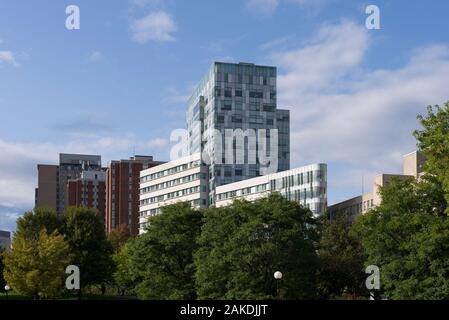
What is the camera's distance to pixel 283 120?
199875mm

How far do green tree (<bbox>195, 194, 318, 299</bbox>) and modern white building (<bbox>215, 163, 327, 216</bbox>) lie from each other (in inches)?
2947

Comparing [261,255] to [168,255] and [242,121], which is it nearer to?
[168,255]

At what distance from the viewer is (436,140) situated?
45.8 meters

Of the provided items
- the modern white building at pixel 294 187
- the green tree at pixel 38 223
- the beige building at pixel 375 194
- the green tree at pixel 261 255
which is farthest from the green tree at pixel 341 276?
the modern white building at pixel 294 187

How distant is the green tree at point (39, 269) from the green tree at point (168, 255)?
1051 cm

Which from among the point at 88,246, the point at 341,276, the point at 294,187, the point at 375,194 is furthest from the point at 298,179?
the point at 341,276

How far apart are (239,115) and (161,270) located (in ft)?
414

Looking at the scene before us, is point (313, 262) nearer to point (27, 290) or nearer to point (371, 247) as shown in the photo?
point (371, 247)

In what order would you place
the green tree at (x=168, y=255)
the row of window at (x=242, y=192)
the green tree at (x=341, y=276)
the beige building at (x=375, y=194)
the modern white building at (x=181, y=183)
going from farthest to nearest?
1. the modern white building at (x=181, y=183)
2. the row of window at (x=242, y=192)
3. the beige building at (x=375, y=194)
4. the green tree at (x=341, y=276)
5. the green tree at (x=168, y=255)

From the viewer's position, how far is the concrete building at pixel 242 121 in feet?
616

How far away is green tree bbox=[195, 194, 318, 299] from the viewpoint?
192 feet

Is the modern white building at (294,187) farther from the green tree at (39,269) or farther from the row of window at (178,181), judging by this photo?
the green tree at (39,269)

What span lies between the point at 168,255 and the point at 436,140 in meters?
35.2
